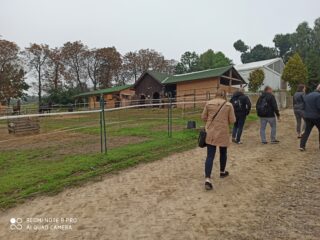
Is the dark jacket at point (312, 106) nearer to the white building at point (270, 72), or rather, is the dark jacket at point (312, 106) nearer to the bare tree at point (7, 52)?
the white building at point (270, 72)

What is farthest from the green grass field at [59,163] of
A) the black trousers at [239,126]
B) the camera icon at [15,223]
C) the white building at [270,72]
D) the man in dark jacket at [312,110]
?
the white building at [270,72]

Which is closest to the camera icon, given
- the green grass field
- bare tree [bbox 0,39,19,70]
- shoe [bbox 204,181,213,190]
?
the green grass field

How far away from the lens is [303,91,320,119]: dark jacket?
734cm

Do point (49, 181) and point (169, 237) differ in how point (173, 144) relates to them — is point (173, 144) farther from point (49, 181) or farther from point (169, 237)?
point (169, 237)

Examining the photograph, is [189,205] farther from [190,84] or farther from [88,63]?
[88,63]

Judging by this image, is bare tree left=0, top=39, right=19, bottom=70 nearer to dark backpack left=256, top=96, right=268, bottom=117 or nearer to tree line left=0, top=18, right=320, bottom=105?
tree line left=0, top=18, right=320, bottom=105

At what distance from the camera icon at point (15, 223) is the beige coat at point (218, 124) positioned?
3.08 meters

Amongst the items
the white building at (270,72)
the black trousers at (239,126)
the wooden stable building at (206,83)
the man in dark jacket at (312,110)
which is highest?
the white building at (270,72)

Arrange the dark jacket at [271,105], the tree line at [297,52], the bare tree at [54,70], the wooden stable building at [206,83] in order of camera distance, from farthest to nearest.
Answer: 1. the bare tree at [54,70]
2. the tree line at [297,52]
3. the wooden stable building at [206,83]
4. the dark jacket at [271,105]

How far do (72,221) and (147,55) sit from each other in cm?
5789

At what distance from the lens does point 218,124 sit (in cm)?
518

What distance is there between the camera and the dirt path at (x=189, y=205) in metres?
3.62

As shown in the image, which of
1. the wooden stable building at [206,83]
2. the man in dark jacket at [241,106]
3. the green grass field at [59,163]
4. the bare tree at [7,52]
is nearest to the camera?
the green grass field at [59,163]

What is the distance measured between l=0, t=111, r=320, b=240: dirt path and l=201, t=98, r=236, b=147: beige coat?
2.63 ft
